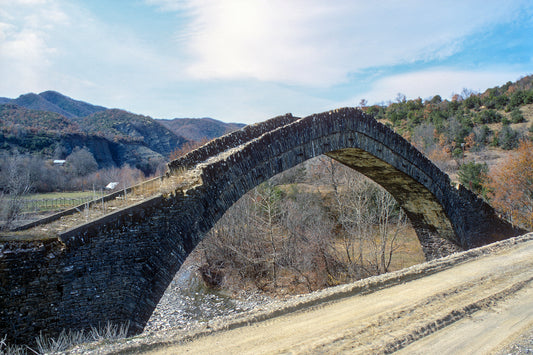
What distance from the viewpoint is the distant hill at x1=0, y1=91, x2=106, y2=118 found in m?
63.9

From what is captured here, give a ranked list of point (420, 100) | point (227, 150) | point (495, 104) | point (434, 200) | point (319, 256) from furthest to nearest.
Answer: point (420, 100), point (495, 104), point (319, 256), point (434, 200), point (227, 150)

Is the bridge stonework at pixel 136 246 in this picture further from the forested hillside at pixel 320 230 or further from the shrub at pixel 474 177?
the shrub at pixel 474 177

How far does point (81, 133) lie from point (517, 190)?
48.1 meters

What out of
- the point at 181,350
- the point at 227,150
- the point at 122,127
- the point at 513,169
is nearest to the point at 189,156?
the point at 227,150

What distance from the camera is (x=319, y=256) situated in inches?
495

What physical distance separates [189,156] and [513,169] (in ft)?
53.2

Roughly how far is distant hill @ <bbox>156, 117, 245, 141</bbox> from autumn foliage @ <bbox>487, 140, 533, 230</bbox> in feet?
217

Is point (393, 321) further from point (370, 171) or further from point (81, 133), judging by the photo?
point (81, 133)

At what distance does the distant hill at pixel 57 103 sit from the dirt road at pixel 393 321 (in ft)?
246

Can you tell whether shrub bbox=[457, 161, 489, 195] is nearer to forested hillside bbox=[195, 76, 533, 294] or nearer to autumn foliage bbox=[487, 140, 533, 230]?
forested hillside bbox=[195, 76, 533, 294]

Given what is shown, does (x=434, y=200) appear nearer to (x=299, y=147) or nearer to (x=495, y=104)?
(x=299, y=147)

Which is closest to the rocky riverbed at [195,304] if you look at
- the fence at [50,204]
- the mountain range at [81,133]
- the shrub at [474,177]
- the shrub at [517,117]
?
the fence at [50,204]

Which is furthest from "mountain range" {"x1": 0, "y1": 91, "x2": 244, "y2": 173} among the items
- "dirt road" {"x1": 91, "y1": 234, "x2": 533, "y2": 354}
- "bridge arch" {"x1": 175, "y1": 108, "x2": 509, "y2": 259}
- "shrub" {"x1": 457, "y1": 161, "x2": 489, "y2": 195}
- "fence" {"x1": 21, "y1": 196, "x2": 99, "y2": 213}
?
"dirt road" {"x1": 91, "y1": 234, "x2": 533, "y2": 354}

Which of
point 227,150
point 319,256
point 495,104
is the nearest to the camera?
point 227,150
